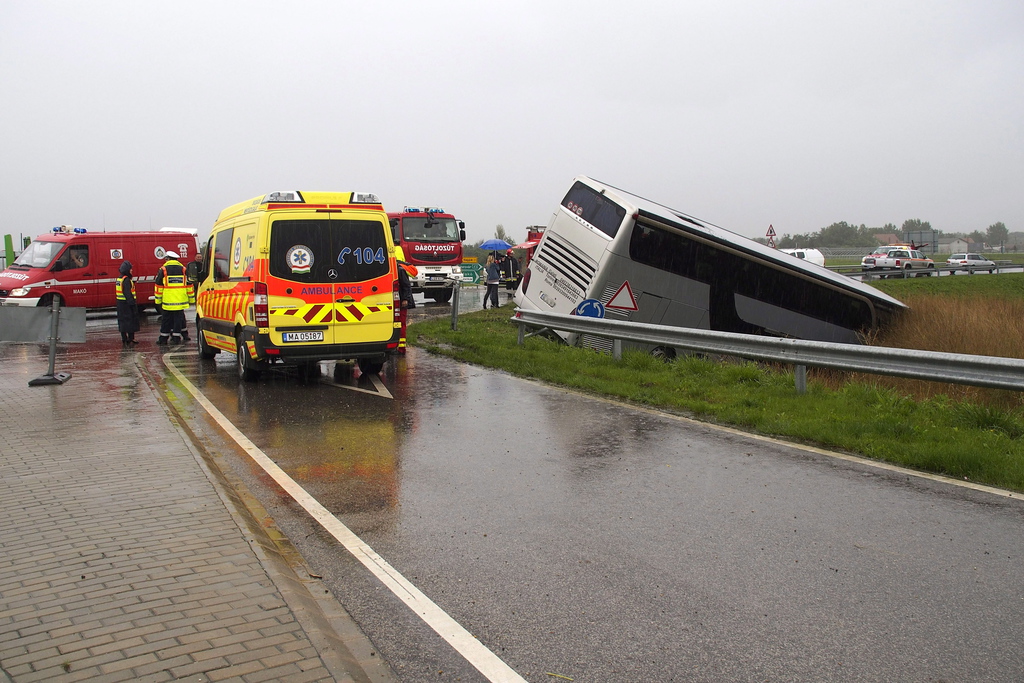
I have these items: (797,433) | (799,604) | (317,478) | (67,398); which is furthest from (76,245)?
(799,604)

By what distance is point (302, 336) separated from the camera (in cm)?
1149

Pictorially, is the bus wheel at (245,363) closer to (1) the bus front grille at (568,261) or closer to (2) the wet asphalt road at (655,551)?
(2) the wet asphalt road at (655,551)

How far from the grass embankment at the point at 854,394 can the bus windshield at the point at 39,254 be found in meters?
11.2

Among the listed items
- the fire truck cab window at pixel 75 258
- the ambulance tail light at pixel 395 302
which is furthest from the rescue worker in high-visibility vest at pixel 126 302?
the ambulance tail light at pixel 395 302

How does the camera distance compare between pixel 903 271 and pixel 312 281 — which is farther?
pixel 903 271

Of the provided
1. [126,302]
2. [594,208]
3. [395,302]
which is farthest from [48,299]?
[594,208]

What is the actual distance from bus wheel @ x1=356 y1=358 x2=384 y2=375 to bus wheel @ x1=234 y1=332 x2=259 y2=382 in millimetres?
1504

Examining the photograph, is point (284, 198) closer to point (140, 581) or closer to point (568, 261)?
point (568, 261)

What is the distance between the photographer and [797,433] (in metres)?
8.20

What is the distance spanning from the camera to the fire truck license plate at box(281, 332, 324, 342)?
11422 mm

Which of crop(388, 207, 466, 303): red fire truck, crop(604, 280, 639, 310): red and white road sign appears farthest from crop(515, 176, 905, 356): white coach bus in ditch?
crop(388, 207, 466, 303): red fire truck

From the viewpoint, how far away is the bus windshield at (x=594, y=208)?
47.7ft

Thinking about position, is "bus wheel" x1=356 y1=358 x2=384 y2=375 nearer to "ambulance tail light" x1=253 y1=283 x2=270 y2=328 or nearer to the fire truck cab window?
"ambulance tail light" x1=253 y1=283 x2=270 y2=328

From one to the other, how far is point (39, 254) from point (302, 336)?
14542 millimetres
